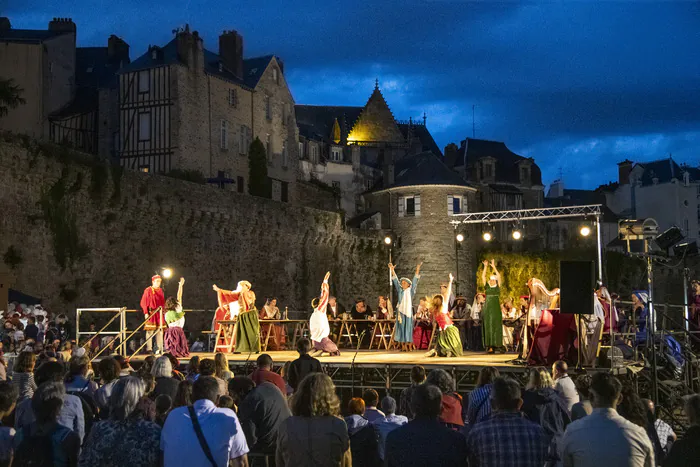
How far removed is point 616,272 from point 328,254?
759 inches

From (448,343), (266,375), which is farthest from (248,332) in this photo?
(266,375)

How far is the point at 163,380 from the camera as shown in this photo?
23.3ft

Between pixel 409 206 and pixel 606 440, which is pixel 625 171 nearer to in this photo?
pixel 409 206

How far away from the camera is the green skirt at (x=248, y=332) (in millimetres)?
15195

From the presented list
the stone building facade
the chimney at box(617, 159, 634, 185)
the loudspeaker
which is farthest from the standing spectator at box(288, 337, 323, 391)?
the chimney at box(617, 159, 634, 185)

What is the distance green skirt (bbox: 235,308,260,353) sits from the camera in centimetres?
1520

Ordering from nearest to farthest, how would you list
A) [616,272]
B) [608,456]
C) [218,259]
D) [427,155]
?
[608,456], [218,259], [427,155], [616,272]

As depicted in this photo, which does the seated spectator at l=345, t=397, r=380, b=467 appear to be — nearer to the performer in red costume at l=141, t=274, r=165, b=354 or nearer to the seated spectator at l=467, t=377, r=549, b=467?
the seated spectator at l=467, t=377, r=549, b=467

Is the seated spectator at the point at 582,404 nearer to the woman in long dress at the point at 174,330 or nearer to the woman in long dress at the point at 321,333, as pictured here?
the woman in long dress at the point at 321,333

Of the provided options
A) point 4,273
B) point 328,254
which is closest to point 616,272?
point 328,254

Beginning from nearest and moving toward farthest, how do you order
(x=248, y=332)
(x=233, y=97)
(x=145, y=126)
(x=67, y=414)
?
(x=67, y=414)
(x=248, y=332)
(x=145, y=126)
(x=233, y=97)

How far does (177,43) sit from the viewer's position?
109ft

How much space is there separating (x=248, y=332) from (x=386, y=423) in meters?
9.20

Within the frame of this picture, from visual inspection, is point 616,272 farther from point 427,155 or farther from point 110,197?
point 110,197
